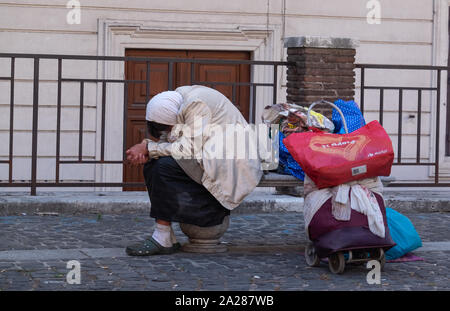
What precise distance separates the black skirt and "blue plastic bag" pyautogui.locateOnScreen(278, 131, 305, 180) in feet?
2.14

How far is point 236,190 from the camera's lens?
6699 mm

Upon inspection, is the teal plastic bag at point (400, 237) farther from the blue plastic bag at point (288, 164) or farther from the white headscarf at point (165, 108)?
the white headscarf at point (165, 108)

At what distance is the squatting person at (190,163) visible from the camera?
6.64m

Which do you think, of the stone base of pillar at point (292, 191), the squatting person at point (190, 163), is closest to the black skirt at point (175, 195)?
the squatting person at point (190, 163)

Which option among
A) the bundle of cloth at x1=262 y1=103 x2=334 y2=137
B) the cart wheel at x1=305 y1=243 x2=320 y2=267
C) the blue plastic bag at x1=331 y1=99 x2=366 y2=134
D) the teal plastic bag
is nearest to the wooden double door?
the bundle of cloth at x1=262 y1=103 x2=334 y2=137

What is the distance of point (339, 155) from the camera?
20.7 feet

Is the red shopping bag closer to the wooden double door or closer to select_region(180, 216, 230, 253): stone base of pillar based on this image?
select_region(180, 216, 230, 253): stone base of pillar

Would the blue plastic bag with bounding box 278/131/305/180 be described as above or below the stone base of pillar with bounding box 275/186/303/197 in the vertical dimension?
above

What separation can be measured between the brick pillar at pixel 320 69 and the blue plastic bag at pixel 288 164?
110 inches

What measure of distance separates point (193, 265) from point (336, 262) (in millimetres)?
930

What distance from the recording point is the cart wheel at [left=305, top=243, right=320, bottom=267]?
653 cm

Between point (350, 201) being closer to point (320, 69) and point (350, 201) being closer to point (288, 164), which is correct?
point (288, 164)
